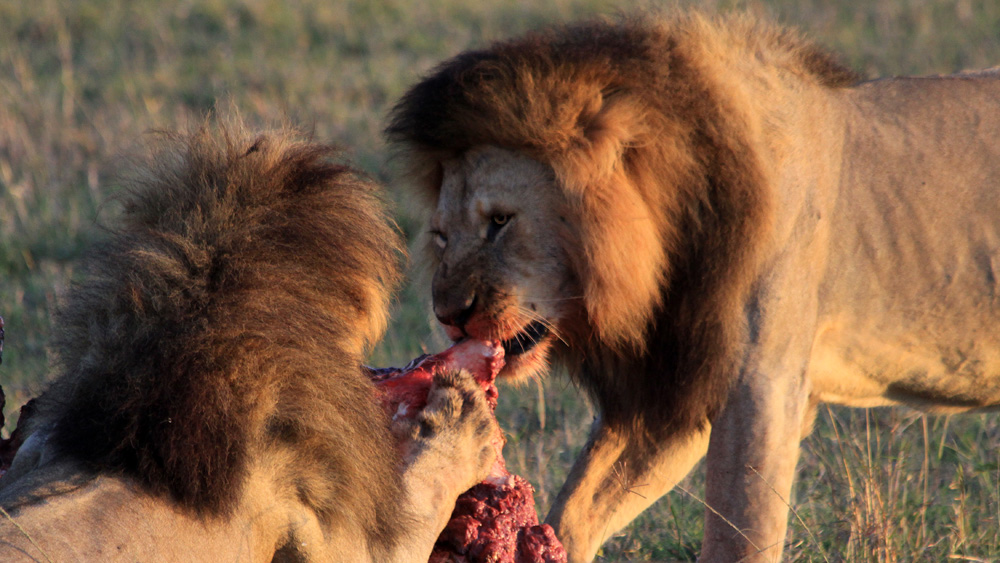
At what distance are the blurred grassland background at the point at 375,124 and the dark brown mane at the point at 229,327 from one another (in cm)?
41

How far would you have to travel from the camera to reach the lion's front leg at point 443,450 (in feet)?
7.00

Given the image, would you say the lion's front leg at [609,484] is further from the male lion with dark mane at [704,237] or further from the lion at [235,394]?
the lion at [235,394]

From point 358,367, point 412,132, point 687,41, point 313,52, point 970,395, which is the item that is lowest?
point 313,52

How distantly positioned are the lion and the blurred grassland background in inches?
17.3

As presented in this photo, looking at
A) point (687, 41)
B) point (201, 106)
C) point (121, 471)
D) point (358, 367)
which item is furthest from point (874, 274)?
point (201, 106)

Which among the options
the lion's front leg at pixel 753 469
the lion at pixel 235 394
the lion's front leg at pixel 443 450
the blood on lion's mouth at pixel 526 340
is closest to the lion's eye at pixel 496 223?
the blood on lion's mouth at pixel 526 340

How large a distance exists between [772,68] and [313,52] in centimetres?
665

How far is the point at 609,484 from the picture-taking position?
2994mm

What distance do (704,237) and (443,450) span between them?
35.0 inches

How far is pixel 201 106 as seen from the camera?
7562mm

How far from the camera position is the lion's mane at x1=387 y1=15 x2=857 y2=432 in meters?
2.57

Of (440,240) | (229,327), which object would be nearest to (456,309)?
(440,240)

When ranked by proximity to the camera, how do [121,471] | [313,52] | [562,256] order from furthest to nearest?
[313,52], [562,256], [121,471]

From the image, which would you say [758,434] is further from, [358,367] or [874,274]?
[358,367]
